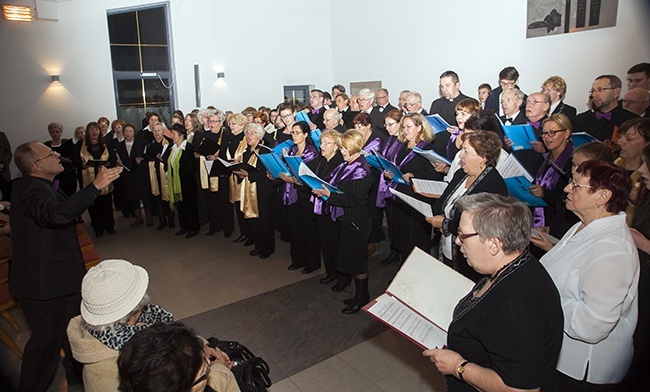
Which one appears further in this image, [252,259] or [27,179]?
[252,259]

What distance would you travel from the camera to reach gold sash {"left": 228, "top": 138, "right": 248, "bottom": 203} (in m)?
5.45

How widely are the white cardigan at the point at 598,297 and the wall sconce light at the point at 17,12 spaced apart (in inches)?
366

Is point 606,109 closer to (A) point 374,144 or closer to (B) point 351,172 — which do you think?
(A) point 374,144

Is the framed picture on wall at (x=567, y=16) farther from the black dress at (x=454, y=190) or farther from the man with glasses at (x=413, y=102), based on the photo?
the black dress at (x=454, y=190)

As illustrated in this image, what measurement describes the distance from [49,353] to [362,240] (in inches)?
97.4

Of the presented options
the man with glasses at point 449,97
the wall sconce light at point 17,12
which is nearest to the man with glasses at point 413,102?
the man with glasses at point 449,97

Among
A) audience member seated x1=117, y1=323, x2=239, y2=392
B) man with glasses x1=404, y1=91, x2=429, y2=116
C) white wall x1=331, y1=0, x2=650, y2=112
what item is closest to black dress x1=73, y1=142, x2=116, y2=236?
man with glasses x1=404, y1=91, x2=429, y2=116

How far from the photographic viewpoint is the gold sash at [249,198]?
5.27 m

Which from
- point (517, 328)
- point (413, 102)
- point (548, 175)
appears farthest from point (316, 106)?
point (517, 328)

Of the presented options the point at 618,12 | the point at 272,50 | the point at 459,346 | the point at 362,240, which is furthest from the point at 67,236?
the point at 272,50

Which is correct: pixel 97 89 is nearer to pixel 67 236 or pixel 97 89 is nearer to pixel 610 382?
pixel 67 236

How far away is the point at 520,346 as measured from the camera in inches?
51.9

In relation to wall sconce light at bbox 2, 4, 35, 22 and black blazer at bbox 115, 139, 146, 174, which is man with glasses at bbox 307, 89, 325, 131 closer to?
black blazer at bbox 115, 139, 146, 174

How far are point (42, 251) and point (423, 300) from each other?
2.40 metres
